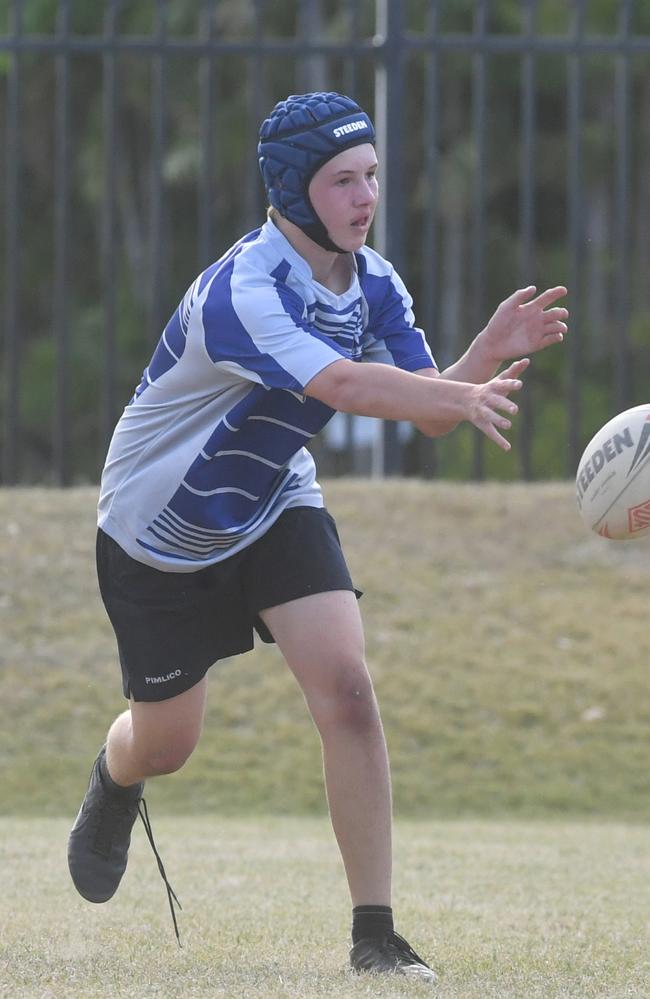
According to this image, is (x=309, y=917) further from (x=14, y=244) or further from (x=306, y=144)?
(x=14, y=244)

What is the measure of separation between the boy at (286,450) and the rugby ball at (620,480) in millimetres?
407

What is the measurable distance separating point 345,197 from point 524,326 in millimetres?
563

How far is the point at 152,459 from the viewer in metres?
4.80

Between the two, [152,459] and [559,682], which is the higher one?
[152,459]

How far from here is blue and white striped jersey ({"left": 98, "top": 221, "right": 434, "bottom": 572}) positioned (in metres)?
4.29

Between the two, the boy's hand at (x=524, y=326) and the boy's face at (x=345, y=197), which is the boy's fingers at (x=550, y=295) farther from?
the boy's face at (x=345, y=197)

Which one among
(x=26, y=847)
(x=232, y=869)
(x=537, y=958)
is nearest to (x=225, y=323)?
(x=537, y=958)

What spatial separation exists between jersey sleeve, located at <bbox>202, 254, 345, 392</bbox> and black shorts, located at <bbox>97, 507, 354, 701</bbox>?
2.15 feet

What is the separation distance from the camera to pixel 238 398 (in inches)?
181

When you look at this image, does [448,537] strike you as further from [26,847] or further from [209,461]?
[209,461]

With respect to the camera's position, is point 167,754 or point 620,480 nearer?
point 620,480

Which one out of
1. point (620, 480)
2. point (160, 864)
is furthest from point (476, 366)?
point (160, 864)

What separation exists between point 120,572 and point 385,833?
1034 mm

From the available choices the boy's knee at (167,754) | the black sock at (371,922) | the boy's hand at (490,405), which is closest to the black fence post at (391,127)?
the boy's knee at (167,754)
